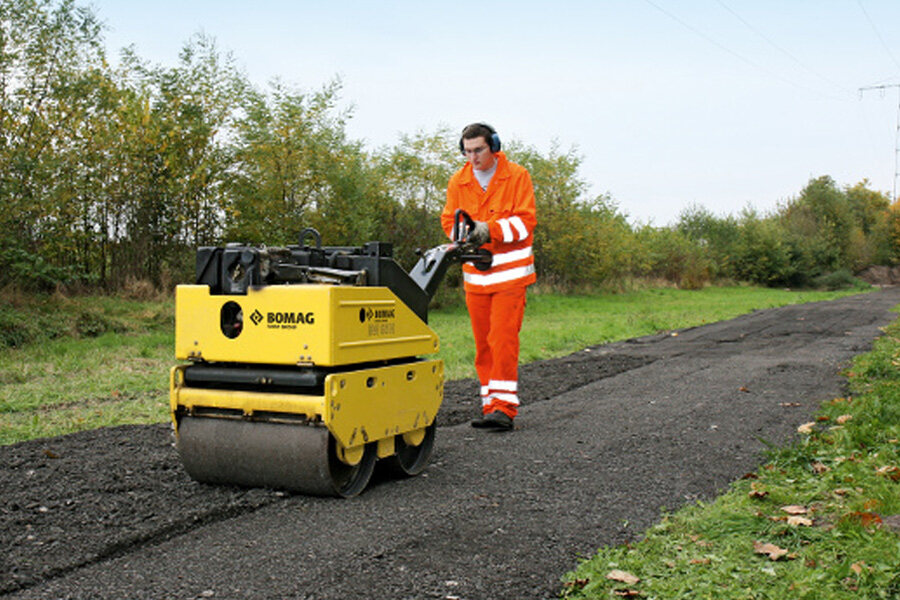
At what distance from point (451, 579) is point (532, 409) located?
13.4 ft

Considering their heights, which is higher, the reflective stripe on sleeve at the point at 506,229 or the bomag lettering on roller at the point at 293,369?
the reflective stripe on sleeve at the point at 506,229

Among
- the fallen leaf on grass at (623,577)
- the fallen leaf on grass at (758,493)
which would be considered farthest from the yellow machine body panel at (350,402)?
the fallen leaf on grass at (758,493)

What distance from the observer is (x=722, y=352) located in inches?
447

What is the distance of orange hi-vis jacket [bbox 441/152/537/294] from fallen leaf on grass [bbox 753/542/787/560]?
3.07 metres

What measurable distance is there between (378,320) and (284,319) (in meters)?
0.54

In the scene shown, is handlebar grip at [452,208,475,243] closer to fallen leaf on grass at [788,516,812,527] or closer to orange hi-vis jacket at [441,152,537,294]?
orange hi-vis jacket at [441,152,537,294]

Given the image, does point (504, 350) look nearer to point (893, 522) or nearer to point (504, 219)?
point (504, 219)

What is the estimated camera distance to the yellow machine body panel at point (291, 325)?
4121 millimetres

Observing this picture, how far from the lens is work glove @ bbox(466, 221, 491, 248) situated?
5.78 m

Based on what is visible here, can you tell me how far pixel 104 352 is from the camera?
10383 millimetres

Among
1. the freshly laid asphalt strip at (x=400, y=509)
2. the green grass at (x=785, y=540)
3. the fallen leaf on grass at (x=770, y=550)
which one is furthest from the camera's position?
the fallen leaf on grass at (x=770, y=550)

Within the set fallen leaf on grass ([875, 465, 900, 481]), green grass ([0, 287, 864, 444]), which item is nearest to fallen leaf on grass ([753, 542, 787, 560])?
fallen leaf on grass ([875, 465, 900, 481])

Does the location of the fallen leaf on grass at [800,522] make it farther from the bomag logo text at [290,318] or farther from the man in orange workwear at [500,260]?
the man in orange workwear at [500,260]

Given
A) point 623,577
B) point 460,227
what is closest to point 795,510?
point 623,577
